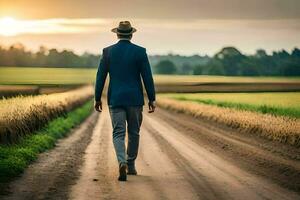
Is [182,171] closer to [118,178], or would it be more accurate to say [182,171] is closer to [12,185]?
[118,178]

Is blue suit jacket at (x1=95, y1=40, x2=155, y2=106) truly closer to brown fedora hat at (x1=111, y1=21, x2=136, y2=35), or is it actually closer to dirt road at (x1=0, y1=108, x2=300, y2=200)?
brown fedora hat at (x1=111, y1=21, x2=136, y2=35)

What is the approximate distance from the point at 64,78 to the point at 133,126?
108m

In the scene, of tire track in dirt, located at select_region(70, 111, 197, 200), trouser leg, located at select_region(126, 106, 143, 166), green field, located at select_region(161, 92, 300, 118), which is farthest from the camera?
green field, located at select_region(161, 92, 300, 118)

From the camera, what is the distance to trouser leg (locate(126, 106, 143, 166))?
458 inches

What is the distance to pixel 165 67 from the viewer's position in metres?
168

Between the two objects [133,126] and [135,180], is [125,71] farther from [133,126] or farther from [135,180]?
[135,180]

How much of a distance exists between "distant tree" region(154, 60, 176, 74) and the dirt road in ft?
483

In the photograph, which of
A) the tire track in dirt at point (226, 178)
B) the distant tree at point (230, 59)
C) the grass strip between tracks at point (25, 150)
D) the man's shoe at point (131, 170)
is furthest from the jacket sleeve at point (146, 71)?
the distant tree at point (230, 59)

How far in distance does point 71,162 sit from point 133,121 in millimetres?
2612

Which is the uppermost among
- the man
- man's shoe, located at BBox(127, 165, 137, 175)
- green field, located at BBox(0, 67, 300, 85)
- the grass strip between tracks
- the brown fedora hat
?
the brown fedora hat

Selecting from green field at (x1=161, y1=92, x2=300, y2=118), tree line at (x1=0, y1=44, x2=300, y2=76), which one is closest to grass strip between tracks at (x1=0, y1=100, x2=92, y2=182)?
green field at (x1=161, y1=92, x2=300, y2=118)

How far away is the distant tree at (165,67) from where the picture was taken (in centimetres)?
16700

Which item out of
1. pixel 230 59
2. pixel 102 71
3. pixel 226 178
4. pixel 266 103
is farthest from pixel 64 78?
pixel 226 178

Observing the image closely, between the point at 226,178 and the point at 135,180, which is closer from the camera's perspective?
the point at 135,180
